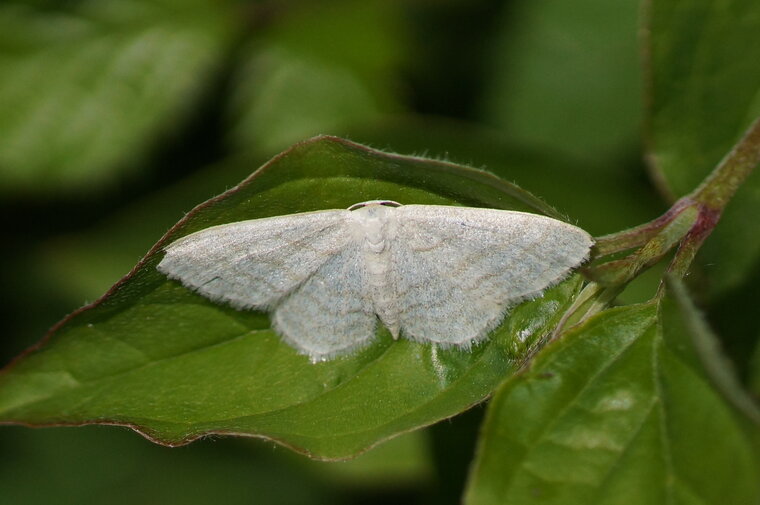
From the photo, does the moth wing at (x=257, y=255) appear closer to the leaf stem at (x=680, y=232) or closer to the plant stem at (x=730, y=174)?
the leaf stem at (x=680, y=232)

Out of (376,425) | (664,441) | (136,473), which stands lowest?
(136,473)

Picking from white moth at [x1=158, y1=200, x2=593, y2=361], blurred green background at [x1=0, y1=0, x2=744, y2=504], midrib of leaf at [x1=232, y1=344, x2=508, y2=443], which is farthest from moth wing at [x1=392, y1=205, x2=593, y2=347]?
blurred green background at [x1=0, y1=0, x2=744, y2=504]

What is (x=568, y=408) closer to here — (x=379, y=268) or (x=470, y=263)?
(x=470, y=263)

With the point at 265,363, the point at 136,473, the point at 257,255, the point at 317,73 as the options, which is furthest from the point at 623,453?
the point at 136,473

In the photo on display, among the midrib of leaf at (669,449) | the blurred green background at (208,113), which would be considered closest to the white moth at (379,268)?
the midrib of leaf at (669,449)

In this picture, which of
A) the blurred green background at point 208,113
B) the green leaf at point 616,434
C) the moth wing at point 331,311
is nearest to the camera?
the green leaf at point 616,434

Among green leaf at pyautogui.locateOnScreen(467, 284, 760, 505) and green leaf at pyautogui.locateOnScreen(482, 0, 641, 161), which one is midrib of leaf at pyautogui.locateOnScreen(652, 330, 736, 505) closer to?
green leaf at pyautogui.locateOnScreen(467, 284, 760, 505)

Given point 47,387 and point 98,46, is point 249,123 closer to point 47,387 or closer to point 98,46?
point 98,46
